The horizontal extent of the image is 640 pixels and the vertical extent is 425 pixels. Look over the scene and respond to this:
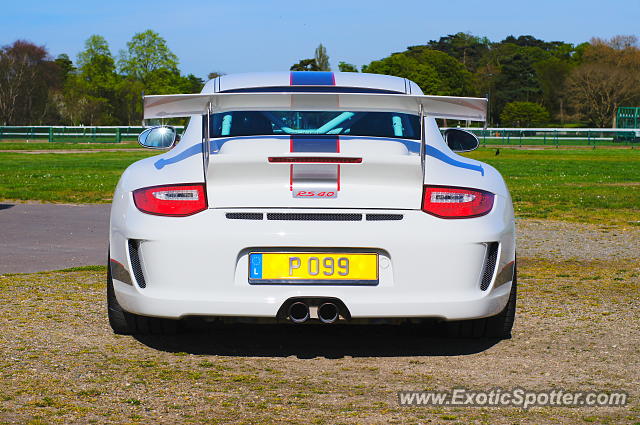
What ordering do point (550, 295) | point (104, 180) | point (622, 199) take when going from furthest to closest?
point (104, 180)
point (622, 199)
point (550, 295)

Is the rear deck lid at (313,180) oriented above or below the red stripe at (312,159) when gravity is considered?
below

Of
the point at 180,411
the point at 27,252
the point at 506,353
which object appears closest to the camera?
the point at 180,411

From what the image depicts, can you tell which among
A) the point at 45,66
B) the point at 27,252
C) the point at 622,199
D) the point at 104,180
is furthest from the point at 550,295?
the point at 45,66

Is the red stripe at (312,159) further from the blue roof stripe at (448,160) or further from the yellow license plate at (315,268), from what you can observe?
the blue roof stripe at (448,160)

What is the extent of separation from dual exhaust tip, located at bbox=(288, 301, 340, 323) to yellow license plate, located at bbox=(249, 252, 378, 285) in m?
0.11

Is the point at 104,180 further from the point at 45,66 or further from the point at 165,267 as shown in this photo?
the point at 45,66

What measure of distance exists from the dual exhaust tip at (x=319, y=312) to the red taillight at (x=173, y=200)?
0.61 metres

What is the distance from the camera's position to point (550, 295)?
6.88m

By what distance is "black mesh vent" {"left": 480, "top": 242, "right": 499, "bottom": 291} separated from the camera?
4.59 m

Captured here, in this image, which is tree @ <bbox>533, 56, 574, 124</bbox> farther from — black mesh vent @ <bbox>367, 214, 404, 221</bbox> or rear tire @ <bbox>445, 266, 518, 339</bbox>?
black mesh vent @ <bbox>367, 214, 404, 221</bbox>

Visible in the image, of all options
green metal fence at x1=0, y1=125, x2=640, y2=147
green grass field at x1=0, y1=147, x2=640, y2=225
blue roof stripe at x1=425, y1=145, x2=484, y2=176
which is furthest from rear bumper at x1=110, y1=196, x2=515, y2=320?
green metal fence at x1=0, y1=125, x2=640, y2=147

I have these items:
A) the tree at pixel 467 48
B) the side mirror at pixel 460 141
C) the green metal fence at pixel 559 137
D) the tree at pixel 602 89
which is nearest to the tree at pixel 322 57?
the tree at pixel 467 48

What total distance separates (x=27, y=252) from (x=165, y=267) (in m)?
5.15

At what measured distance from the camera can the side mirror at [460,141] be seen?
5.83 meters
